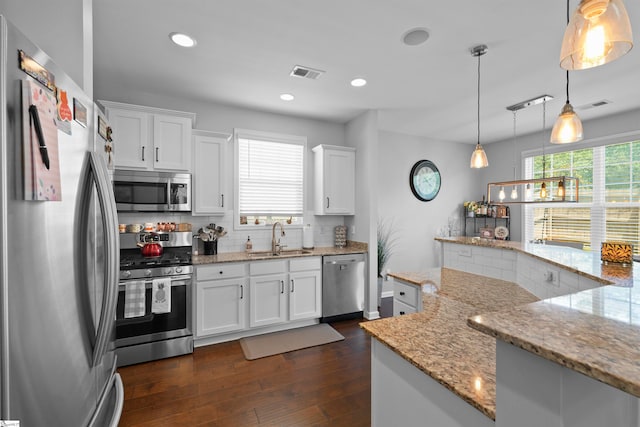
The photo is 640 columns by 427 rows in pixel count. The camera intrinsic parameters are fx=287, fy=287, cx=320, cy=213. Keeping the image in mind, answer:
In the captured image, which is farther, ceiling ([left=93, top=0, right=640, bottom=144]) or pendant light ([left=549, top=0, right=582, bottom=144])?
ceiling ([left=93, top=0, right=640, bottom=144])

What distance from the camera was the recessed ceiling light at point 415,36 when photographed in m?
2.21

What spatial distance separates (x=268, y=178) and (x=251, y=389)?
8.42ft

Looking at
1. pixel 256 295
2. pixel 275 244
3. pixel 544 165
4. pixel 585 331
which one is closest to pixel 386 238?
pixel 275 244

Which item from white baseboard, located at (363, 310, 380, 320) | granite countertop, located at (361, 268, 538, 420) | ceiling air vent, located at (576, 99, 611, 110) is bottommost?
white baseboard, located at (363, 310, 380, 320)

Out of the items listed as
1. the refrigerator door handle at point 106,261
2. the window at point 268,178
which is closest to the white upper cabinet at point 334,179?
the window at point 268,178

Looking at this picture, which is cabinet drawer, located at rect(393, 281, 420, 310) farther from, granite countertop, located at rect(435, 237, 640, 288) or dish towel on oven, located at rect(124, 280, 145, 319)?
dish towel on oven, located at rect(124, 280, 145, 319)

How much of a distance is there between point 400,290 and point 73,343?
2013 mm

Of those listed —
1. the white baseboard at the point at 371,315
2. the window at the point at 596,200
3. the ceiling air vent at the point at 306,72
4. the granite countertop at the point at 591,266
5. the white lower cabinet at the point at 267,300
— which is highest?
the ceiling air vent at the point at 306,72

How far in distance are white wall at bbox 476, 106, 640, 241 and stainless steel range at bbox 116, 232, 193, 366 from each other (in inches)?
187

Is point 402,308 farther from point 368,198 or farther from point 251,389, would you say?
point 368,198

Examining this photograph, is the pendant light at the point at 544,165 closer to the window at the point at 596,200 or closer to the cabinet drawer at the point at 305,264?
the window at the point at 596,200

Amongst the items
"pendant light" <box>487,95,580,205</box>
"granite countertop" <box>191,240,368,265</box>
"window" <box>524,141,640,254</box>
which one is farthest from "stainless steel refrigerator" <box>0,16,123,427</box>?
"window" <box>524,141,640,254</box>

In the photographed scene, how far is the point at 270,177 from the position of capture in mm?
4035

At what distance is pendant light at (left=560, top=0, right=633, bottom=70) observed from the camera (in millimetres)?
1034
